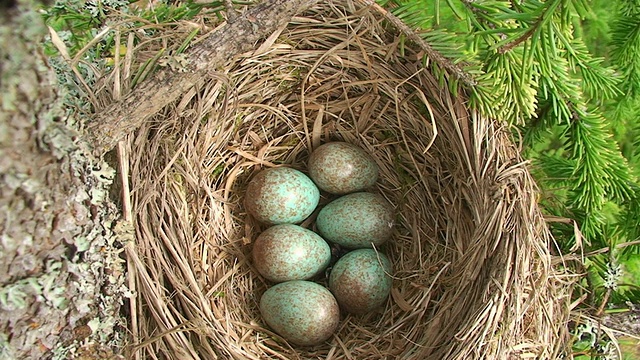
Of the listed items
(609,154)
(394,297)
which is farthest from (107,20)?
(609,154)

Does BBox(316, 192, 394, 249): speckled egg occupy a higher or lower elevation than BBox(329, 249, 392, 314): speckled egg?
higher

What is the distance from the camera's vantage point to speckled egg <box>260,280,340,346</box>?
148 cm

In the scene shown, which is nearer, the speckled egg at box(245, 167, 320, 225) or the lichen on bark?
the lichen on bark

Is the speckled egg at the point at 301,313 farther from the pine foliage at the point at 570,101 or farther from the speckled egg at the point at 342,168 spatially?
the pine foliage at the point at 570,101

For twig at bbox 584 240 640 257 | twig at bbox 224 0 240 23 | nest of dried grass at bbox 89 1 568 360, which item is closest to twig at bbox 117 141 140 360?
nest of dried grass at bbox 89 1 568 360

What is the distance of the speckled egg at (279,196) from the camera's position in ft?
5.27

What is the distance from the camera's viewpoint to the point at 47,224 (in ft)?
3.11

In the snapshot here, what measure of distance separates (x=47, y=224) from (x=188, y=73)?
0.42m

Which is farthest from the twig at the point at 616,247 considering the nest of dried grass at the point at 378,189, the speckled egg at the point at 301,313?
the speckled egg at the point at 301,313

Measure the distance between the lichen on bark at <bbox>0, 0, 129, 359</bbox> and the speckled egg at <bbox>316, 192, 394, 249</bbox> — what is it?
656mm

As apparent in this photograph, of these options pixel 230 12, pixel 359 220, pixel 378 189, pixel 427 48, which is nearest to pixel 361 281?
pixel 359 220

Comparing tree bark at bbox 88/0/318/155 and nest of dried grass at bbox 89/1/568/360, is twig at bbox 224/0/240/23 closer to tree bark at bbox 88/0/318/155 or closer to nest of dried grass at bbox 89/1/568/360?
tree bark at bbox 88/0/318/155

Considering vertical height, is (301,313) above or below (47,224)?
below

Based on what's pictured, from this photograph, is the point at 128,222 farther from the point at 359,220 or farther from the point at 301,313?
the point at 359,220
